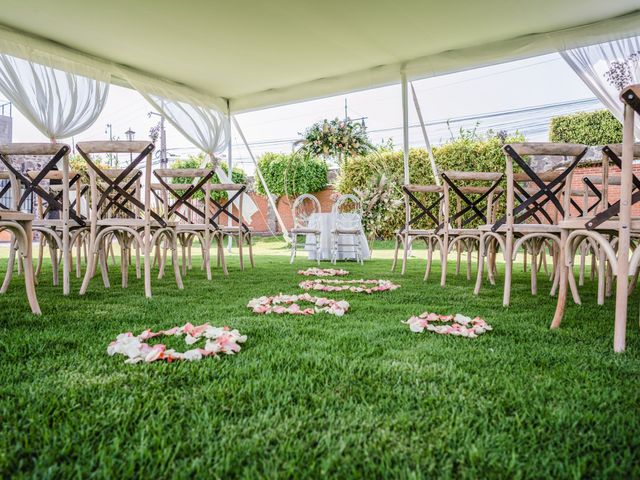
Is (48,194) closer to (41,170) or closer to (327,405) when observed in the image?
(41,170)

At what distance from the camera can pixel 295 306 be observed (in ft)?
7.36

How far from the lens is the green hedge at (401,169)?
30.9 ft

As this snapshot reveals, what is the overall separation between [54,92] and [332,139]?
429cm

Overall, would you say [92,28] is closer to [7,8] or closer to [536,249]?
[7,8]

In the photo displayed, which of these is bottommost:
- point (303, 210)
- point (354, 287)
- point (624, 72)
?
point (354, 287)

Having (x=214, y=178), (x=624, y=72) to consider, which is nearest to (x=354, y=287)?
(x=624, y=72)

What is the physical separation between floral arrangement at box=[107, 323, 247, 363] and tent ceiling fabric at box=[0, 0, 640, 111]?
13.3 ft

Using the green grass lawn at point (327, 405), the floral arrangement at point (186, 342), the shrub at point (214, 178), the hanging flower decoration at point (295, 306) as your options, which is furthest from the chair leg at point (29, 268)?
the shrub at point (214, 178)

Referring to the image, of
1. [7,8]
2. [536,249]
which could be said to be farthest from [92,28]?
[536,249]

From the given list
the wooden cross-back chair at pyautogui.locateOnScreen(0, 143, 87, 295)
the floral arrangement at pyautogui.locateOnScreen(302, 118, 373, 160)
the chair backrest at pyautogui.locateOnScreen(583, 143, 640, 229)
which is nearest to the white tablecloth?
the floral arrangement at pyautogui.locateOnScreen(302, 118, 373, 160)

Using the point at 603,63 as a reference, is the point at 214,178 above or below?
below

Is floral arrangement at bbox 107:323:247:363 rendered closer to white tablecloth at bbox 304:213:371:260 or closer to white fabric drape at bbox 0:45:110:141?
white tablecloth at bbox 304:213:371:260

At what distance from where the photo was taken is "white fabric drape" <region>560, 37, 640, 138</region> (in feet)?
15.8

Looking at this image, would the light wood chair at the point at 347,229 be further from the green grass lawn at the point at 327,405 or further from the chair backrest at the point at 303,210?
the green grass lawn at the point at 327,405
